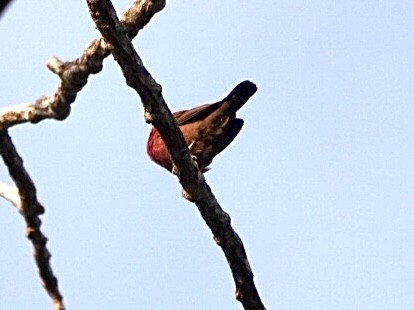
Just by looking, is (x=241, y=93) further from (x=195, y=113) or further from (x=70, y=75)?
(x=70, y=75)

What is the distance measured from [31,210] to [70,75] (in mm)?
984

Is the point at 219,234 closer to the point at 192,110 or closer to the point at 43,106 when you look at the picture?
the point at 43,106

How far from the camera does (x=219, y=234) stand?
3.70 m

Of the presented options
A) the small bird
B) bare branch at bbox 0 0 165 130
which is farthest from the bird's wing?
bare branch at bbox 0 0 165 130

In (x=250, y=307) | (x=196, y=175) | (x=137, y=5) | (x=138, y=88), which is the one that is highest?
(x=137, y=5)

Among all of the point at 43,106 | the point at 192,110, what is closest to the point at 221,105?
the point at 192,110

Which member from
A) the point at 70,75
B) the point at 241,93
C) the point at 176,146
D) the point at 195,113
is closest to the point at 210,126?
the point at 195,113

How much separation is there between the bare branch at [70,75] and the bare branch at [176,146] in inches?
10.9

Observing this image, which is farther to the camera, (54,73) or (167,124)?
(54,73)

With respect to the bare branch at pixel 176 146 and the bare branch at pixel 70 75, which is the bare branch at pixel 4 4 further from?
the bare branch at pixel 70 75

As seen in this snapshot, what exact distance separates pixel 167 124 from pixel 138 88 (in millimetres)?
259

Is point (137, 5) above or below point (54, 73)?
below

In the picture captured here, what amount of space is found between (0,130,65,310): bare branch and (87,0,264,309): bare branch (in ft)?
4.34

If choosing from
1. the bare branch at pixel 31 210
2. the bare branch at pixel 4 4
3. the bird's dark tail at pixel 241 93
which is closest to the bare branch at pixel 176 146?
the bare branch at pixel 31 210
